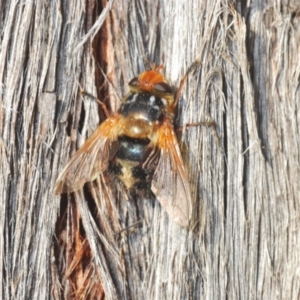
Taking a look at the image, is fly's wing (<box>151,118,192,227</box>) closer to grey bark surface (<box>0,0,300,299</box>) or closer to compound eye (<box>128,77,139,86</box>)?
grey bark surface (<box>0,0,300,299</box>)

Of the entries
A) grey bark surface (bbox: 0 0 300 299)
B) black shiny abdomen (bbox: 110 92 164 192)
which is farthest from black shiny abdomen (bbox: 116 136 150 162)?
grey bark surface (bbox: 0 0 300 299)

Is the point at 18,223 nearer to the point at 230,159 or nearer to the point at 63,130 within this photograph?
the point at 63,130

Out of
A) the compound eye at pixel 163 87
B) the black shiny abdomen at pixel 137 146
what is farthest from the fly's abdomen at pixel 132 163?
the compound eye at pixel 163 87

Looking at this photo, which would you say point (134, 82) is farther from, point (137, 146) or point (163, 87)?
point (137, 146)

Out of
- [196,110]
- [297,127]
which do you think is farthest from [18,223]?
[297,127]

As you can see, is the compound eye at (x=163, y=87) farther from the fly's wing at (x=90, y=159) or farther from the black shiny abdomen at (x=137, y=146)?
the fly's wing at (x=90, y=159)

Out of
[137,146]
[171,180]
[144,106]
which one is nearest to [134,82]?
[144,106]
